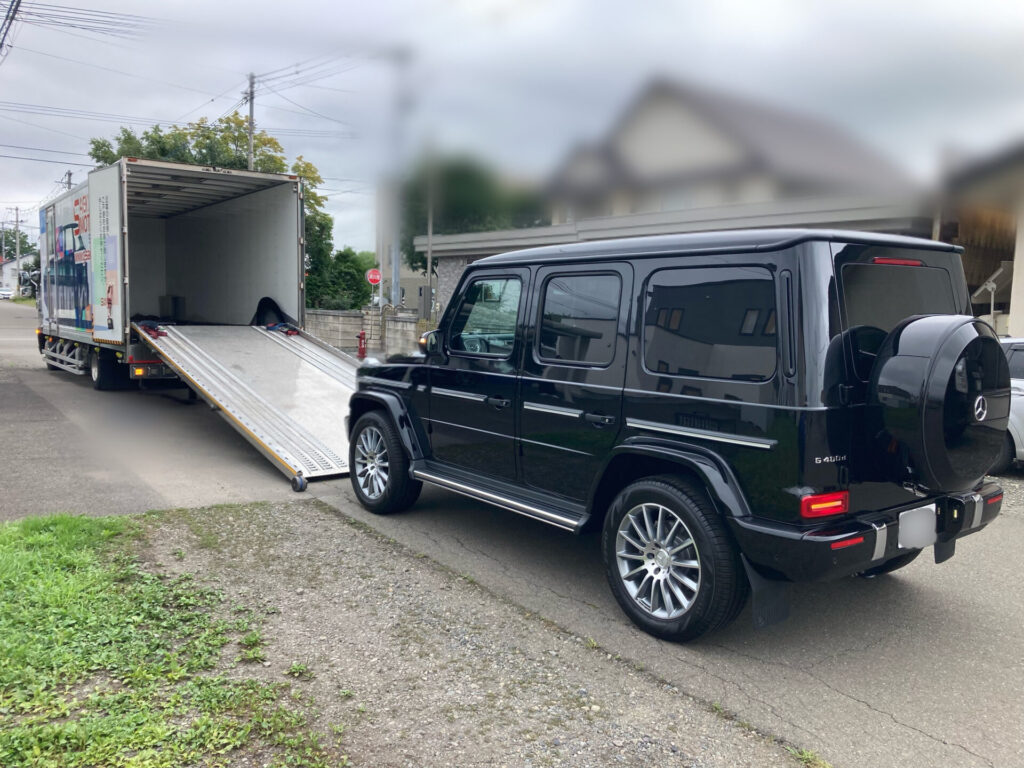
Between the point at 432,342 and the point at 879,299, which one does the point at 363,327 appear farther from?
the point at 879,299

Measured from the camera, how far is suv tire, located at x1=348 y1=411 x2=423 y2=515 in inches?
232

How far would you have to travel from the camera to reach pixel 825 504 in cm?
346

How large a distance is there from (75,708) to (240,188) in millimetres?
9816

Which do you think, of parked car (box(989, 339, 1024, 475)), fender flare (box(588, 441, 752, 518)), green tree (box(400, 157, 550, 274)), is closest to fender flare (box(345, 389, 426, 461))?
fender flare (box(588, 441, 752, 518))

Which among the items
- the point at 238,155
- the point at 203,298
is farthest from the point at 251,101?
the point at 203,298

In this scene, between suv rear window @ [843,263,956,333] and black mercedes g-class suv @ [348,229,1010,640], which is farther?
suv rear window @ [843,263,956,333]

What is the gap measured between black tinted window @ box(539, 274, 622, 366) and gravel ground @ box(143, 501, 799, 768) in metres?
1.47

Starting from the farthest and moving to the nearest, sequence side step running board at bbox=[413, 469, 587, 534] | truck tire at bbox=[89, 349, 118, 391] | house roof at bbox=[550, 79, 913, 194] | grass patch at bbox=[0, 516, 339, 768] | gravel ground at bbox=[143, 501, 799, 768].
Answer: truck tire at bbox=[89, 349, 118, 391]
house roof at bbox=[550, 79, 913, 194]
side step running board at bbox=[413, 469, 587, 534]
gravel ground at bbox=[143, 501, 799, 768]
grass patch at bbox=[0, 516, 339, 768]

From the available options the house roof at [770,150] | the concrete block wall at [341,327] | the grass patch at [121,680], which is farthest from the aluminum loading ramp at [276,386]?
the concrete block wall at [341,327]

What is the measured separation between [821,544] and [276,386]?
6.90 meters

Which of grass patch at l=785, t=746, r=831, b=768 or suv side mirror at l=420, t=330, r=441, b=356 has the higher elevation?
suv side mirror at l=420, t=330, r=441, b=356

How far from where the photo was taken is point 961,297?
4.27 m

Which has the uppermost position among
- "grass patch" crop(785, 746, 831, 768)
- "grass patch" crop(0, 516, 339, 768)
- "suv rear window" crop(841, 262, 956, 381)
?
"suv rear window" crop(841, 262, 956, 381)

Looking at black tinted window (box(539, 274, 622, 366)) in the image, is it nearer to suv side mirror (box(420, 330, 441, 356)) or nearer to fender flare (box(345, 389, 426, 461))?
suv side mirror (box(420, 330, 441, 356))
